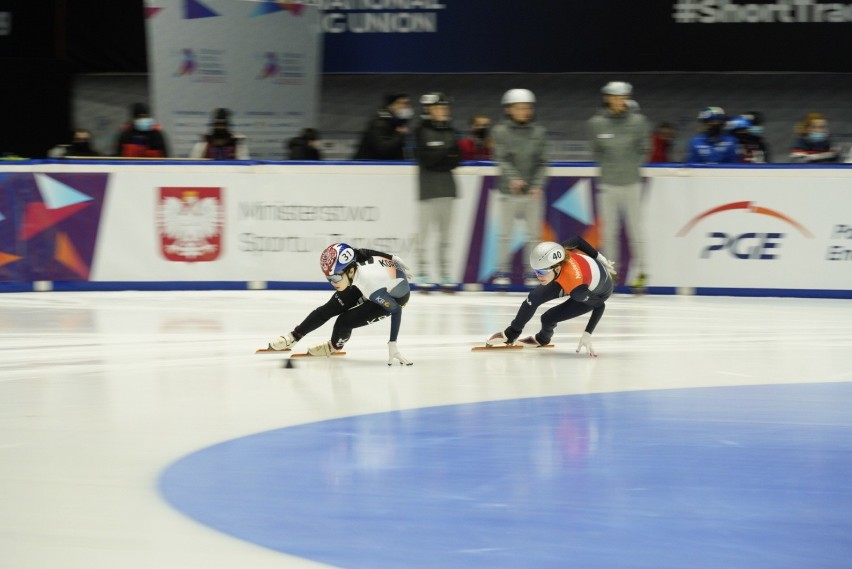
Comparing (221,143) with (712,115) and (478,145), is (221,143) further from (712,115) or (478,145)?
(712,115)

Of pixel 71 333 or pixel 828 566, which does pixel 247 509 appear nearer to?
pixel 828 566

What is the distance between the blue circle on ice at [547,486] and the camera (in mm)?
4879

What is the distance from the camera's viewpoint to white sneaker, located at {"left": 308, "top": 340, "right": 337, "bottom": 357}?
939cm

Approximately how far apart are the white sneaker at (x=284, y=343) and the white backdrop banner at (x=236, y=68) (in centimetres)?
581

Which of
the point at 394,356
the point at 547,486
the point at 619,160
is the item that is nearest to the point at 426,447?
the point at 547,486

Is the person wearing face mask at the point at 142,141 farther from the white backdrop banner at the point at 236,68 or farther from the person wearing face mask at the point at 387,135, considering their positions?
the person wearing face mask at the point at 387,135

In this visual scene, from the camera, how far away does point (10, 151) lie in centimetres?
1709

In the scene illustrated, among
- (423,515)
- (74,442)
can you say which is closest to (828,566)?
(423,515)

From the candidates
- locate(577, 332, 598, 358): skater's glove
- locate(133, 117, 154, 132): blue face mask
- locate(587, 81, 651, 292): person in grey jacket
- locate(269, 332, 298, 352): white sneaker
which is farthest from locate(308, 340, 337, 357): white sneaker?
locate(133, 117, 154, 132): blue face mask

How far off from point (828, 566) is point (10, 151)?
14466 mm

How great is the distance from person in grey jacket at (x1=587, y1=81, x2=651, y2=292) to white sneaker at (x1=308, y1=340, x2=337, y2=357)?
4277mm

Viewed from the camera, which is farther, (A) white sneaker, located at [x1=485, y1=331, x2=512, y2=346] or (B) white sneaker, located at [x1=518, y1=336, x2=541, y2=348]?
(B) white sneaker, located at [x1=518, y1=336, x2=541, y2=348]

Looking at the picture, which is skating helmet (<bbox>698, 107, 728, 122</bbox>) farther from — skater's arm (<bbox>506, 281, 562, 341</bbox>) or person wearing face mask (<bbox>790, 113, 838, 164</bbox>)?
skater's arm (<bbox>506, 281, 562, 341</bbox>)

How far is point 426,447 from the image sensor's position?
6590 millimetres
